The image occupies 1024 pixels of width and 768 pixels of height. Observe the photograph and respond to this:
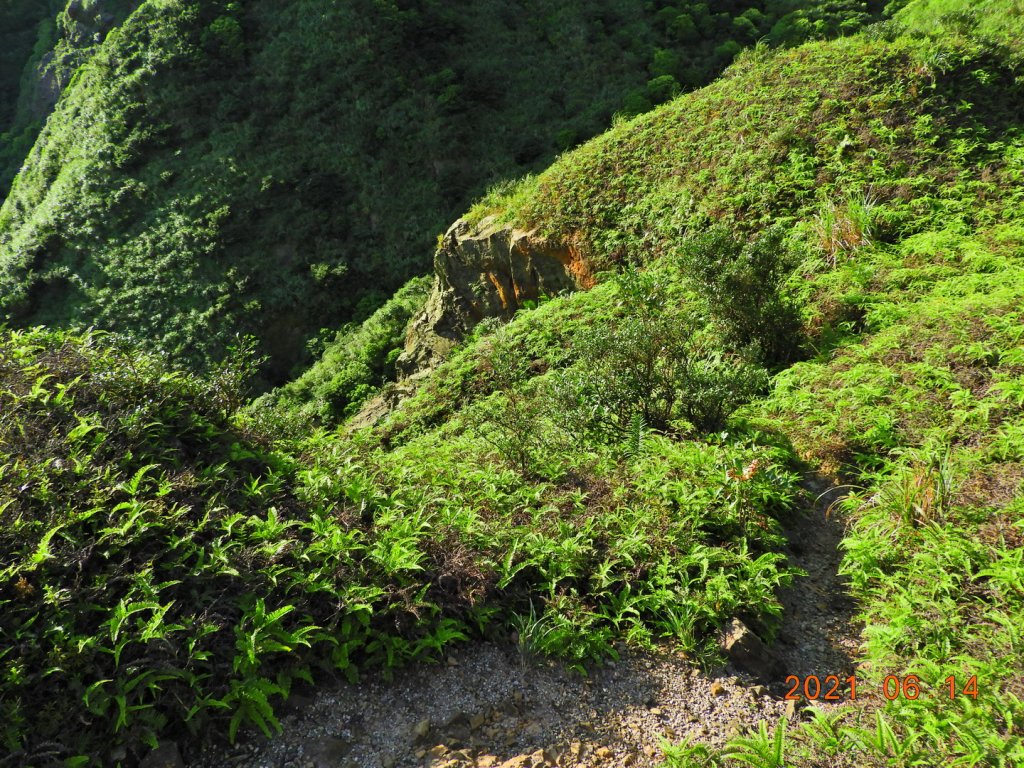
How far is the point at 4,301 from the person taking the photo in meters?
22.1

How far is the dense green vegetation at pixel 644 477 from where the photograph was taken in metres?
3.25

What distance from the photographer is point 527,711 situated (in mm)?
3645

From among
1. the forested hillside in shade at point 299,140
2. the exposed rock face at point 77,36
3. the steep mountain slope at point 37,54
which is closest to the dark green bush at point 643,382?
the forested hillside in shade at point 299,140

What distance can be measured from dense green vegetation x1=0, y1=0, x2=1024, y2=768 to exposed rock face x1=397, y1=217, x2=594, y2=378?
1507mm

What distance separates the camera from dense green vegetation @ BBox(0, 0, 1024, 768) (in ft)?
10.7

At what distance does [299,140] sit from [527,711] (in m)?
23.9

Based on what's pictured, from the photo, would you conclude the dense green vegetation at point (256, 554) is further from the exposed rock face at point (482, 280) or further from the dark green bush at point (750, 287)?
the exposed rock face at point (482, 280)

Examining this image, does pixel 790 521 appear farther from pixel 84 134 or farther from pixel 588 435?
pixel 84 134

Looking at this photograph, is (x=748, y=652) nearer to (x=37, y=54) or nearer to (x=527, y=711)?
(x=527, y=711)

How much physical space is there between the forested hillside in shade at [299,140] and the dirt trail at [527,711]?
16496mm

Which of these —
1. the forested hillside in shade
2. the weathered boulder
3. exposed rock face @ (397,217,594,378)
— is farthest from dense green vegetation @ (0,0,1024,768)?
the forested hillside in shade

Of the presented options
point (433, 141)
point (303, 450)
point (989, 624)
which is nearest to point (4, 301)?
point (433, 141)

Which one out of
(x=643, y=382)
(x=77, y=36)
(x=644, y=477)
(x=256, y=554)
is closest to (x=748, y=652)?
(x=644, y=477)

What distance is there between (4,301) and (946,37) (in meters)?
28.8
